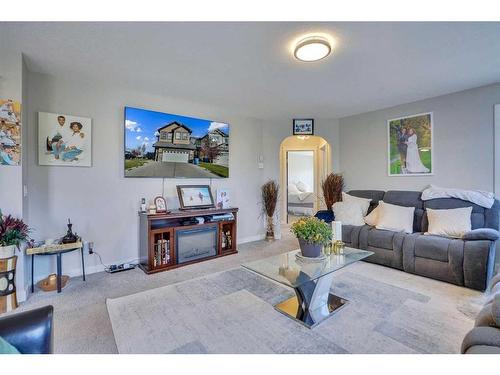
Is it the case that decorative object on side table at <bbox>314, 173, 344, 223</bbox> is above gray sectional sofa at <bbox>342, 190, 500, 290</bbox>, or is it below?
above

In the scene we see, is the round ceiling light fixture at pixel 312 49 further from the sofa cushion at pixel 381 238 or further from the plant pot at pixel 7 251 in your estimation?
the plant pot at pixel 7 251

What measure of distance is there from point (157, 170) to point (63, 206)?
1130mm

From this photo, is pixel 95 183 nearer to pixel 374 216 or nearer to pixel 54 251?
pixel 54 251

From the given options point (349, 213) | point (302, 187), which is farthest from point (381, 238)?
point (302, 187)

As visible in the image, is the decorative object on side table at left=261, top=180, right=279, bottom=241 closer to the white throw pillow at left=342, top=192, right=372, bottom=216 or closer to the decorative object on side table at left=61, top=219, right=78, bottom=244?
the white throw pillow at left=342, top=192, right=372, bottom=216

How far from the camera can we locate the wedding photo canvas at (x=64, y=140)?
2.58 m

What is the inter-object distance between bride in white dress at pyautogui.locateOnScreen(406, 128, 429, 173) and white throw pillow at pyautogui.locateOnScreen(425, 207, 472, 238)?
3.07 feet

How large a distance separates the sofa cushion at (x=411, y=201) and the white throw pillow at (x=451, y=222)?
0.23 metres

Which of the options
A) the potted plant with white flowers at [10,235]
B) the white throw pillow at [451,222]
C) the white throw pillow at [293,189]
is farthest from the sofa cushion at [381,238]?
the white throw pillow at [293,189]

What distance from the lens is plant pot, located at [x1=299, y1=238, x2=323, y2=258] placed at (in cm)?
205

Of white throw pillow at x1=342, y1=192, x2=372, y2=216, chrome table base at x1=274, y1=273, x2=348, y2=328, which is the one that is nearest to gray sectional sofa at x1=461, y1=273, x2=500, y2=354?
chrome table base at x1=274, y1=273, x2=348, y2=328
